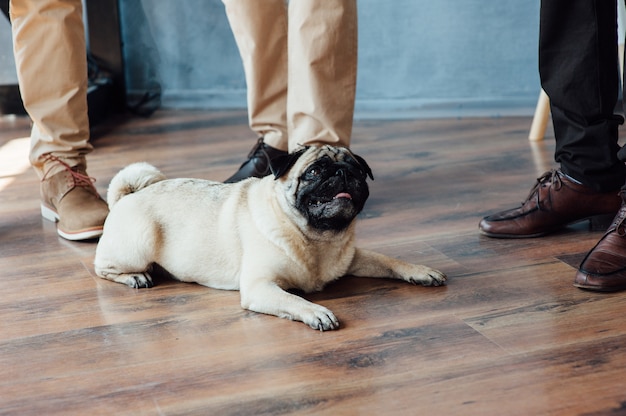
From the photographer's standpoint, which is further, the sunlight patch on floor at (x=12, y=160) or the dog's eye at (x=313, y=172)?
the sunlight patch on floor at (x=12, y=160)

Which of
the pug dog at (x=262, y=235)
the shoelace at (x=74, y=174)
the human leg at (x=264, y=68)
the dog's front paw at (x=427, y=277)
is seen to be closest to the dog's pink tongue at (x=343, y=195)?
the pug dog at (x=262, y=235)

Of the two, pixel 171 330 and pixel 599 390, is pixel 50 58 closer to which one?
pixel 171 330

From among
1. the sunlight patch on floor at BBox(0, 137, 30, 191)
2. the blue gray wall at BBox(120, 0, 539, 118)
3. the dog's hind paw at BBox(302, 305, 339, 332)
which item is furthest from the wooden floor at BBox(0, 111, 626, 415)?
the blue gray wall at BBox(120, 0, 539, 118)

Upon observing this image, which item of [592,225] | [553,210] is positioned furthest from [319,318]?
[592,225]

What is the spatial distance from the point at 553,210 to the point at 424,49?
66.5 inches

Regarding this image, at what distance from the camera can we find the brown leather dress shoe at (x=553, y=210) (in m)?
1.80

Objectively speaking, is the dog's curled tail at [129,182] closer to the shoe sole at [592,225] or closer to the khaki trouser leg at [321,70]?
the khaki trouser leg at [321,70]

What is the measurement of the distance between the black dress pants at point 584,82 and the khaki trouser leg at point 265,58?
29.2 inches

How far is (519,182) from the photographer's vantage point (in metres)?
2.29

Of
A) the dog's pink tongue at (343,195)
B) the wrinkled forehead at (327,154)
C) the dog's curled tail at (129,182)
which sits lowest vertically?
the dog's curled tail at (129,182)

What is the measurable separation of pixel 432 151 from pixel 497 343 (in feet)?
4.98

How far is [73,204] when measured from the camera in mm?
2016

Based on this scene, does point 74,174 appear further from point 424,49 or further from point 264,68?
point 424,49

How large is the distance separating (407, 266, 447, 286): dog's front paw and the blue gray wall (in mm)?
1857
